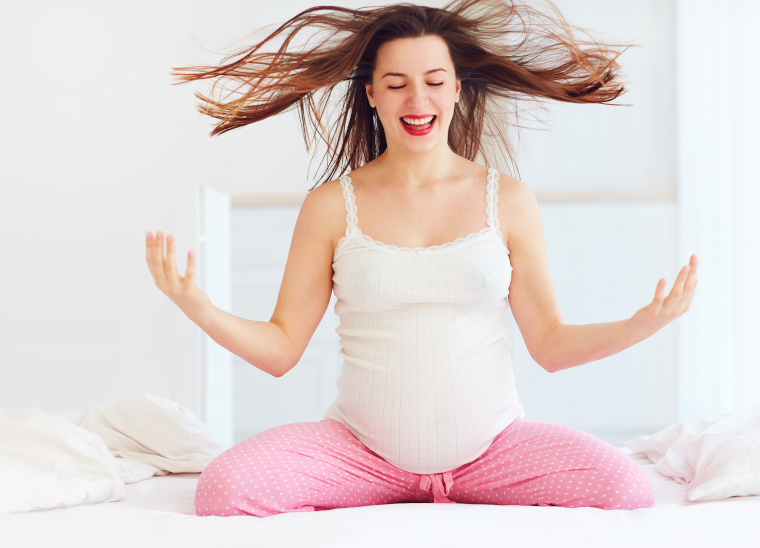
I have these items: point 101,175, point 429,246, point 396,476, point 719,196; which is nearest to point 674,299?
point 429,246

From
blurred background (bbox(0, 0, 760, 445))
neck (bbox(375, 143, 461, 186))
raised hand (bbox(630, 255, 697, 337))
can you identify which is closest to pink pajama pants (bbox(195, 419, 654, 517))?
raised hand (bbox(630, 255, 697, 337))

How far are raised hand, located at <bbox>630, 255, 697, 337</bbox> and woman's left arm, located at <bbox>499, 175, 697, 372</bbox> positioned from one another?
3.1 inches

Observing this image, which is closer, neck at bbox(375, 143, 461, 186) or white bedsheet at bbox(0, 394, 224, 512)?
white bedsheet at bbox(0, 394, 224, 512)

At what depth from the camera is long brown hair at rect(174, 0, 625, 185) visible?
155 cm

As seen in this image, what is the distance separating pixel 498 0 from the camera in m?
1.66

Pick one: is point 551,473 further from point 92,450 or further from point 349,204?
point 92,450

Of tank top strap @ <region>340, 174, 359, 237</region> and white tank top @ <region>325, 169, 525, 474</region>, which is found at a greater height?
tank top strap @ <region>340, 174, 359, 237</region>

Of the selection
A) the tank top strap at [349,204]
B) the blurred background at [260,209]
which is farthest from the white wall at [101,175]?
the tank top strap at [349,204]

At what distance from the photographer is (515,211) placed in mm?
1496

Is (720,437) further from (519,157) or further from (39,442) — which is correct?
(519,157)

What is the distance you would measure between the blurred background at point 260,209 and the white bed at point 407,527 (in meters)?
1.63

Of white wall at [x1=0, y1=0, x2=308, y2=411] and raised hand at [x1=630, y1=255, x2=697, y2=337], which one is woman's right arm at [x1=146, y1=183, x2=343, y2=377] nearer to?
raised hand at [x1=630, y1=255, x2=697, y2=337]

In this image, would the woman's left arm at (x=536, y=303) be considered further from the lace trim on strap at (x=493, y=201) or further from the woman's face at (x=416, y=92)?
the woman's face at (x=416, y=92)

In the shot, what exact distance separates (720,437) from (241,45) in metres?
2.39
